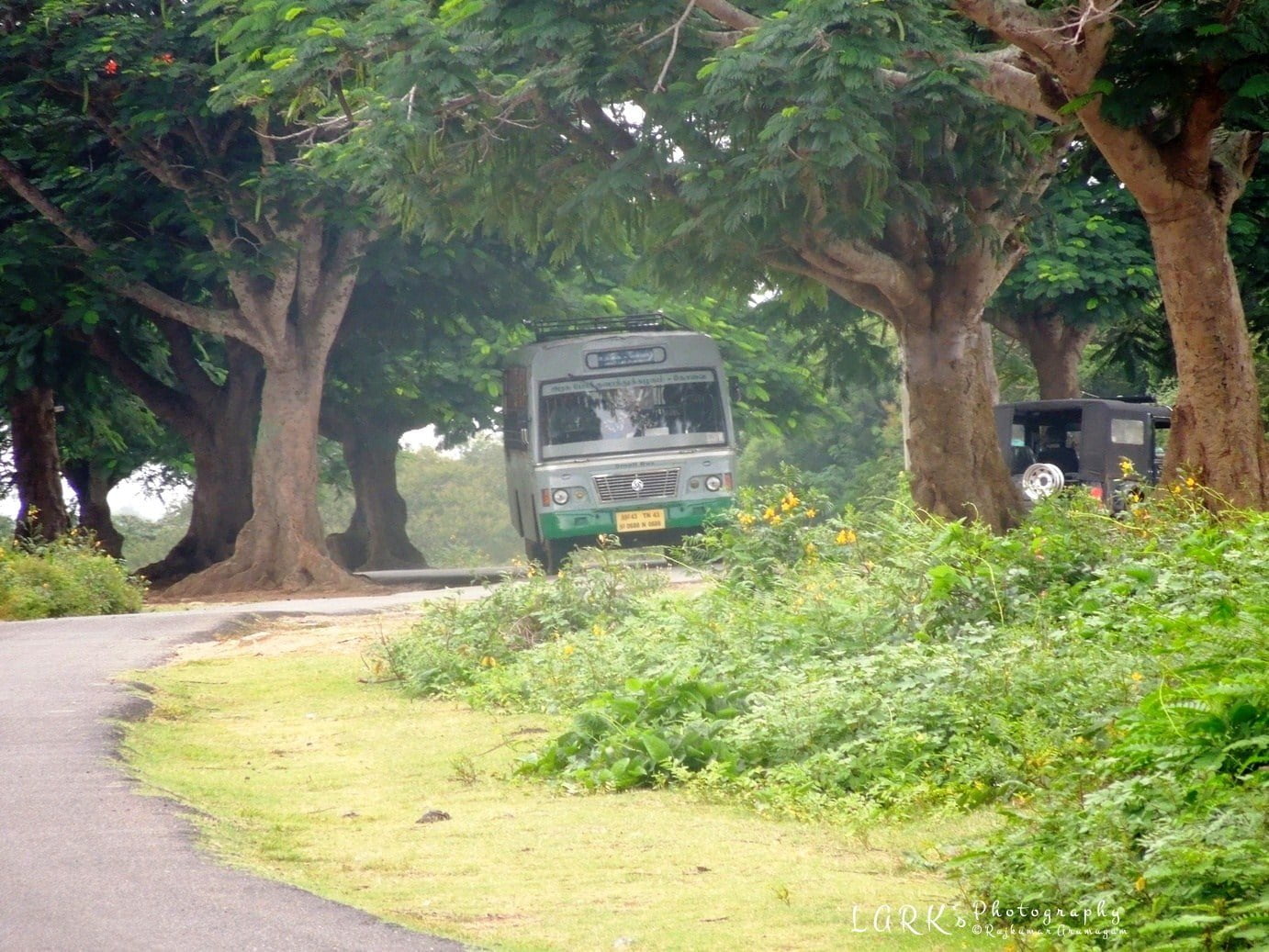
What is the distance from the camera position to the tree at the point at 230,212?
23.3 m

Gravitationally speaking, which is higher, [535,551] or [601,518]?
[601,518]

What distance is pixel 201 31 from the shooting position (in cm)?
2209

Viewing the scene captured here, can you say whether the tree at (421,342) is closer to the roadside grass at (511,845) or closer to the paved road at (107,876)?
the roadside grass at (511,845)

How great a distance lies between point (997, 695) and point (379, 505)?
3009 cm

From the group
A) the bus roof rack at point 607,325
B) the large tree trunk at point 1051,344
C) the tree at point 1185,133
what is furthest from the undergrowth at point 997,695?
the large tree trunk at point 1051,344

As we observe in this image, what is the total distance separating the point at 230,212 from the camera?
82.5ft

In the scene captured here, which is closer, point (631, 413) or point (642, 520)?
point (642, 520)

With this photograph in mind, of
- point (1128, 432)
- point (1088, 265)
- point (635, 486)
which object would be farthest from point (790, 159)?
point (1128, 432)

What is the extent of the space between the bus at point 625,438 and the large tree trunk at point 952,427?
7.86m

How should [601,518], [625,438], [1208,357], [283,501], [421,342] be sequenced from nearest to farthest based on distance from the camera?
[1208,357], [601,518], [625,438], [283,501], [421,342]

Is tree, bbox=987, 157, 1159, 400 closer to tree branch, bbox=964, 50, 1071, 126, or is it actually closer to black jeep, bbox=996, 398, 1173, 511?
black jeep, bbox=996, 398, 1173, 511

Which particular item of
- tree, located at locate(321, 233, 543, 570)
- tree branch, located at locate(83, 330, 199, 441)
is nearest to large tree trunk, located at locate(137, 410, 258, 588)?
tree branch, located at locate(83, 330, 199, 441)

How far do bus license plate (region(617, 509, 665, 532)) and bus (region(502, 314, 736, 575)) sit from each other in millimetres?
13

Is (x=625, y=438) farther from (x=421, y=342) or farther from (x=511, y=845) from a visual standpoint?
(x=511, y=845)
